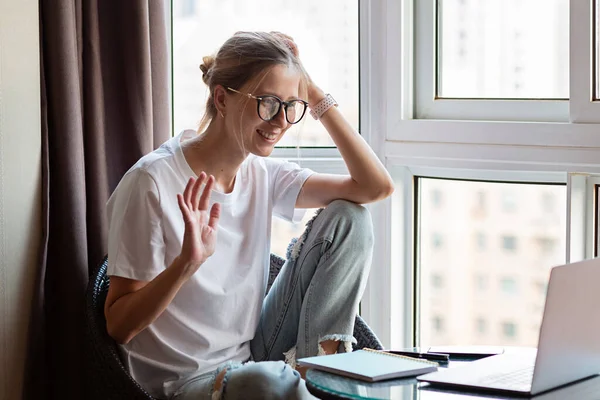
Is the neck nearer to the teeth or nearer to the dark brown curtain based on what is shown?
the teeth

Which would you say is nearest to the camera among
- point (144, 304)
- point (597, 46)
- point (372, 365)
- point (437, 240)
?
point (372, 365)

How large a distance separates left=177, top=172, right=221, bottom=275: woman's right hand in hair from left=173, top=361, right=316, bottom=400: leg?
231 mm

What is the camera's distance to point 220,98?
1.94m

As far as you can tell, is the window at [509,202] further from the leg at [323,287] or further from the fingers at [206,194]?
the fingers at [206,194]

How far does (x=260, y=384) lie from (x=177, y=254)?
1.27ft

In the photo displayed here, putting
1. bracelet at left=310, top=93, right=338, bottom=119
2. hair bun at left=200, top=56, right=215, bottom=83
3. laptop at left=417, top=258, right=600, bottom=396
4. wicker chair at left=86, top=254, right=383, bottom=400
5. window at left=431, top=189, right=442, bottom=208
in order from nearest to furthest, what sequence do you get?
laptop at left=417, top=258, right=600, bottom=396
wicker chair at left=86, top=254, right=383, bottom=400
hair bun at left=200, top=56, right=215, bottom=83
bracelet at left=310, top=93, right=338, bottom=119
window at left=431, top=189, right=442, bottom=208

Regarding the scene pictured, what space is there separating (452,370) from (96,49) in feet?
4.33

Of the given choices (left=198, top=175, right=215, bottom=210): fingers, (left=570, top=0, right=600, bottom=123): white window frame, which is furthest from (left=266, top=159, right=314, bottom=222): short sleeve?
(left=570, top=0, right=600, bottom=123): white window frame

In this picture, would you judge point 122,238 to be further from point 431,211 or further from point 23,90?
point 431,211

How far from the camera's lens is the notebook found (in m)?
1.46

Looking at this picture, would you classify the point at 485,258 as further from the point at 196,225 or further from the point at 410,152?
the point at 196,225

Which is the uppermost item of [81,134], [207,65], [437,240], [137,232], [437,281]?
[207,65]

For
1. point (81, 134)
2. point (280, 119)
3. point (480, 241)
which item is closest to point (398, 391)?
point (280, 119)

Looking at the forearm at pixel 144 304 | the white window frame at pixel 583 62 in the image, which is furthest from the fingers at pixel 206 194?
the white window frame at pixel 583 62
